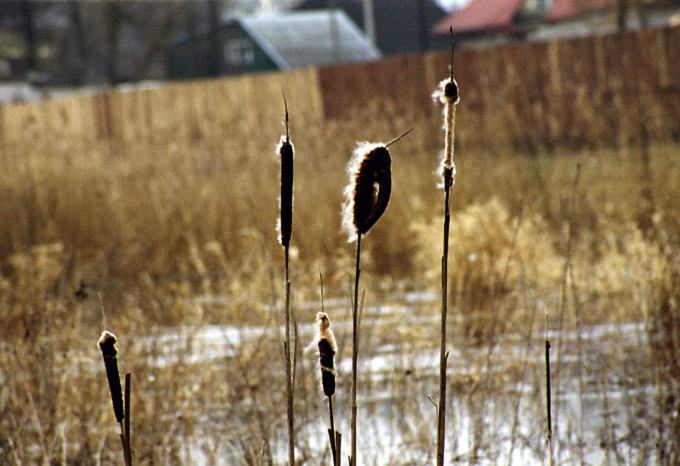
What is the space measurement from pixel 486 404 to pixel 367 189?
1624 millimetres

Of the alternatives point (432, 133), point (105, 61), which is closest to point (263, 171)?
→ point (432, 133)

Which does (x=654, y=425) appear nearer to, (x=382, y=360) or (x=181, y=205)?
(x=382, y=360)

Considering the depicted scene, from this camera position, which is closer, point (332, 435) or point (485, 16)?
point (332, 435)

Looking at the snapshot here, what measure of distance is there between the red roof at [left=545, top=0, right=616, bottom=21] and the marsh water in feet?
64.8

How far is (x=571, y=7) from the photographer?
24297mm

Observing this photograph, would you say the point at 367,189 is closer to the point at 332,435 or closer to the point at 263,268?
the point at 332,435

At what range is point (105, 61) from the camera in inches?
1298

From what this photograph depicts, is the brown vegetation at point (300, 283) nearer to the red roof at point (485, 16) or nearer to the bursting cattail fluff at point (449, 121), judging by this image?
the bursting cattail fluff at point (449, 121)

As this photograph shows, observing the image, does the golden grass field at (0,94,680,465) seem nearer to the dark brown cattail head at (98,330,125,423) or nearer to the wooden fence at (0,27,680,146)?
the wooden fence at (0,27,680,146)

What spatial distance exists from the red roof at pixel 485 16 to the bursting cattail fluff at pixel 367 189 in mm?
28190

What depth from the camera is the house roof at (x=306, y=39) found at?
88.8 ft

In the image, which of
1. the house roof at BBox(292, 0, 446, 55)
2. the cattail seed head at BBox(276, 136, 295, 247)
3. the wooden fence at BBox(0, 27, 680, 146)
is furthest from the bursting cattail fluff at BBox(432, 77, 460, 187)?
the house roof at BBox(292, 0, 446, 55)

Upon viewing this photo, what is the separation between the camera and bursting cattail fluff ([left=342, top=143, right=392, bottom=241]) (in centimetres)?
101

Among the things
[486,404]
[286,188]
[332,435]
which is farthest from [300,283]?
[286,188]
